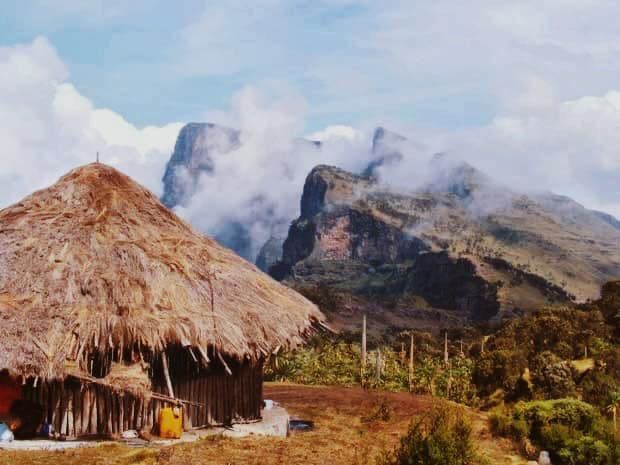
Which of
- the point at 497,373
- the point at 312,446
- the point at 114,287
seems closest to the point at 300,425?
the point at 312,446

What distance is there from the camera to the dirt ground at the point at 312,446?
12.5 m

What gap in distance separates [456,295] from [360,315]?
36743 millimetres

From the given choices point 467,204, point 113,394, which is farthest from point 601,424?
point 467,204

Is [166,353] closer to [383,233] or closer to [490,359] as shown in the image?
[490,359]

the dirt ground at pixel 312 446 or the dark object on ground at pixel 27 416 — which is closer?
the dirt ground at pixel 312 446

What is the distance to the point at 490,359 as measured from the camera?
3034cm

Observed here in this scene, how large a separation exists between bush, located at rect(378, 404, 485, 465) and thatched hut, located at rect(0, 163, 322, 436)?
4.11 meters

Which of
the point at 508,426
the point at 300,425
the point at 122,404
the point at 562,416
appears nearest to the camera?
the point at 122,404

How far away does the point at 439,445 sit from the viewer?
37.1 ft

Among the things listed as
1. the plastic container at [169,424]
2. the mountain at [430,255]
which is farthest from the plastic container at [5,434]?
the mountain at [430,255]

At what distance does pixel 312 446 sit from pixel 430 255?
409 ft

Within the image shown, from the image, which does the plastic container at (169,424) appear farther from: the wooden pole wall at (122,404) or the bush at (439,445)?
the bush at (439,445)

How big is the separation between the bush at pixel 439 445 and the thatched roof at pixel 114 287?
412cm

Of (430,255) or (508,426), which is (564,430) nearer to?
(508,426)
